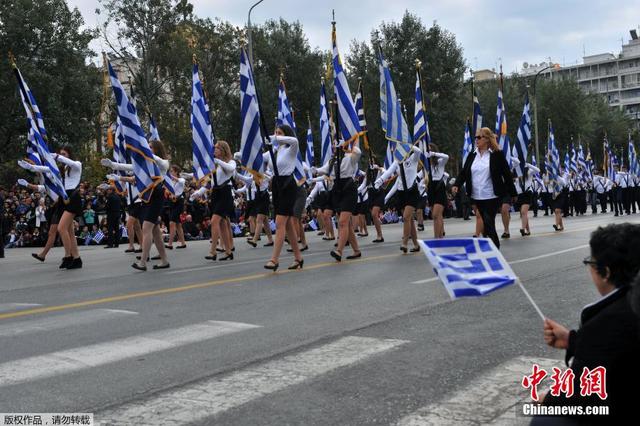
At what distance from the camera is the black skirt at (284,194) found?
10.5 meters

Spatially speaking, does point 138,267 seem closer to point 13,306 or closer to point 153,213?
point 153,213

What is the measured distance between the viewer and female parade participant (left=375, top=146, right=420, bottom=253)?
13328 millimetres

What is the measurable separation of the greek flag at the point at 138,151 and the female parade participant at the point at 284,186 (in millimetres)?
2427

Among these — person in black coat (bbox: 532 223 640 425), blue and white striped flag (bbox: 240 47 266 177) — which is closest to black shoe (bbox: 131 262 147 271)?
blue and white striped flag (bbox: 240 47 266 177)

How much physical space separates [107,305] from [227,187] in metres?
5.72

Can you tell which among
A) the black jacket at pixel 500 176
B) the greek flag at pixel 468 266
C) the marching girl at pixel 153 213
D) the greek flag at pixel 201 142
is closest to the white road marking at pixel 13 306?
the marching girl at pixel 153 213

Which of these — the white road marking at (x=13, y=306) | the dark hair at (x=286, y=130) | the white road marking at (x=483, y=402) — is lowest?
the white road marking at (x=483, y=402)

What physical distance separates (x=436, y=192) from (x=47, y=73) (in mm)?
26228

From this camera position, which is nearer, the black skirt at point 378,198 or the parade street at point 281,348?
the parade street at point 281,348

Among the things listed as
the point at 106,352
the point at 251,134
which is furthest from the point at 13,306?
the point at 251,134

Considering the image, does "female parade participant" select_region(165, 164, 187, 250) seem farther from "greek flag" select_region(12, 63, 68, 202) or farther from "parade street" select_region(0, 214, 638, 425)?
"parade street" select_region(0, 214, 638, 425)

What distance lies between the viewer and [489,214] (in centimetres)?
1054

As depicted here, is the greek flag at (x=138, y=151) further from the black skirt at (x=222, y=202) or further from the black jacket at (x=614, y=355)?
the black jacket at (x=614, y=355)

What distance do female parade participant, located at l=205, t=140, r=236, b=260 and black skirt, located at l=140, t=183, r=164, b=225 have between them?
4.95ft
